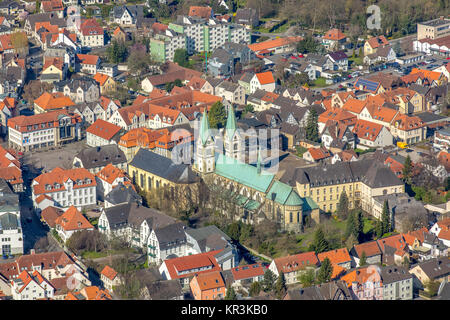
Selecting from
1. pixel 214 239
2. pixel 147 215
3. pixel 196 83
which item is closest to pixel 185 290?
pixel 214 239

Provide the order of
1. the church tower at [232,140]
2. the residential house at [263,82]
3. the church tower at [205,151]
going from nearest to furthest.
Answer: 1. the church tower at [205,151]
2. the church tower at [232,140]
3. the residential house at [263,82]

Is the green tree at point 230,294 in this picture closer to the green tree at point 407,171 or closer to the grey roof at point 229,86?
the green tree at point 407,171

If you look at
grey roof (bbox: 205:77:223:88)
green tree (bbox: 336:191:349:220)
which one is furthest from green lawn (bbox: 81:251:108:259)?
grey roof (bbox: 205:77:223:88)

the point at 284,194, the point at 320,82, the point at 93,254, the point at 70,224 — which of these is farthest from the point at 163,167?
the point at 320,82

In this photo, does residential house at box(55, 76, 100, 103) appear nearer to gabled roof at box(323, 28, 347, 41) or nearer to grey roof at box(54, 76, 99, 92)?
grey roof at box(54, 76, 99, 92)

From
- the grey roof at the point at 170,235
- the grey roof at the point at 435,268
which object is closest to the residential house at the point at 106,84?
the grey roof at the point at 170,235
